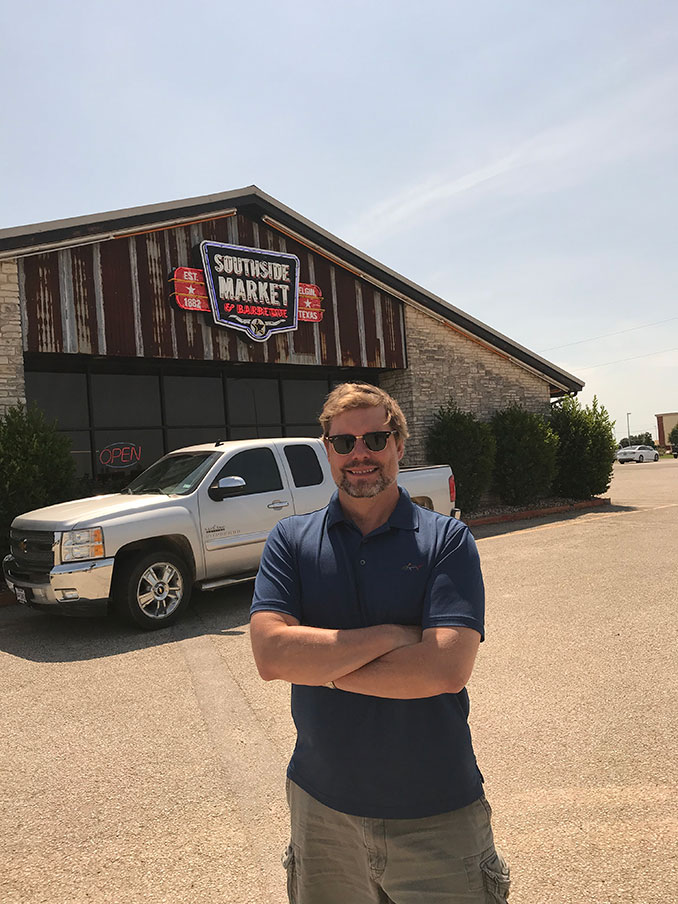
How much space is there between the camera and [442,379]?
55.1ft

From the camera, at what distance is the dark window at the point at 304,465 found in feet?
28.2

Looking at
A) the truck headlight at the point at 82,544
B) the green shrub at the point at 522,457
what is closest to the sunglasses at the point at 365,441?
the truck headlight at the point at 82,544

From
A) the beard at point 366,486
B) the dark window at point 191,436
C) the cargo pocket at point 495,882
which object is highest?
the dark window at point 191,436

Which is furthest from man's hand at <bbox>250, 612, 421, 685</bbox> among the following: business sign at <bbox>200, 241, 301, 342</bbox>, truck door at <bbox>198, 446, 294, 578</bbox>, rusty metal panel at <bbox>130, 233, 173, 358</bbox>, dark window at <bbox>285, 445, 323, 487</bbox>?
business sign at <bbox>200, 241, 301, 342</bbox>

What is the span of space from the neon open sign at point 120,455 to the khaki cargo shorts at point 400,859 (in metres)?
12.2

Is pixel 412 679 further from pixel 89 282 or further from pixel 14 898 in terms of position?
pixel 89 282

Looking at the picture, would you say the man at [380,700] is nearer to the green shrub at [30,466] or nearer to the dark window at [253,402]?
the green shrub at [30,466]

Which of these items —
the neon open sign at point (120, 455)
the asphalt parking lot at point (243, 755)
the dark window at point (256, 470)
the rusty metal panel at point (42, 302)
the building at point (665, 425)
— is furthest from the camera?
the building at point (665, 425)

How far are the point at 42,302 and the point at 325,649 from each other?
35.9 ft

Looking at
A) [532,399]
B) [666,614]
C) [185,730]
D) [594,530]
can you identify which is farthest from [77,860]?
[532,399]

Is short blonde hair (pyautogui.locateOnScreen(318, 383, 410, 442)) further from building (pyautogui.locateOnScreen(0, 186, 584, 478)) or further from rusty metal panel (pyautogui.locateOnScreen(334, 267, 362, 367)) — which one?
rusty metal panel (pyautogui.locateOnScreen(334, 267, 362, 367))

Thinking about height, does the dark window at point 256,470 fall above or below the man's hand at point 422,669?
above

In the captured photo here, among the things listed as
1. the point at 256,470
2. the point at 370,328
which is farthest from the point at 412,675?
the point at 370,328

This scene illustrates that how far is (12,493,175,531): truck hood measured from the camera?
269 inches
